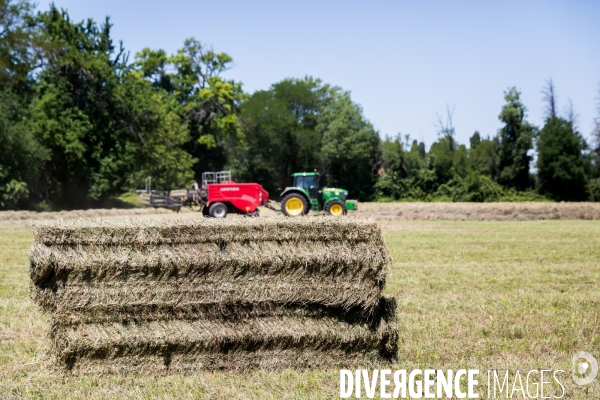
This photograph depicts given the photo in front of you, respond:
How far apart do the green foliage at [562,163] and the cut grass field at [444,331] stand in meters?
48.3

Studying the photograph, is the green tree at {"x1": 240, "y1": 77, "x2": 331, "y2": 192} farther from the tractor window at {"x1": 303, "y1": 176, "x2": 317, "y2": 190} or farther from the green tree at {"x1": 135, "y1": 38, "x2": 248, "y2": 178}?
the tractor window at {"x1": 303, "y1": 176, "x2": 317, "y2": 190}

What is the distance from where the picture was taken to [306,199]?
27750 millimetres

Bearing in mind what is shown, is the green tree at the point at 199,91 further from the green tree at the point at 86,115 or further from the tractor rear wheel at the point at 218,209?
the tractor rear wheel at the point at 218,209

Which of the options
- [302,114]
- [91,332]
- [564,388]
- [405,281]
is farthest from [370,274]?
[302,114]

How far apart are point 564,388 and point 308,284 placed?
2.55 m

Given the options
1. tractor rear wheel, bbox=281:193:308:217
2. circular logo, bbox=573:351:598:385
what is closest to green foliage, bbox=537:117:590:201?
tractor rear wheel, bbox=281:193:308:217

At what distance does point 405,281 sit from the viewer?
1088cm

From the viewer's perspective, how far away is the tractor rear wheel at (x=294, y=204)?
2734cm

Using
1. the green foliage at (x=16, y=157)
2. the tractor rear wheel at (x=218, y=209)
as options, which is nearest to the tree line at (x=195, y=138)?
the green foliage at (x=16, y=157)

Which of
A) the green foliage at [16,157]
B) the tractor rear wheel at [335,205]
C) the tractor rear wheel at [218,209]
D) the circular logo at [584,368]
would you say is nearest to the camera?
the circular logo at [584,368]

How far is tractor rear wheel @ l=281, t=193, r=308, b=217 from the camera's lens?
89.7 ft

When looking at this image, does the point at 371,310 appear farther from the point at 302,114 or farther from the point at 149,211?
the point at 302,114

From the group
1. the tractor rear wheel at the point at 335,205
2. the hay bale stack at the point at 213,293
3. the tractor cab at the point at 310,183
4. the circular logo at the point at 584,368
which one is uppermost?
the tractor cab at the point at 310,183

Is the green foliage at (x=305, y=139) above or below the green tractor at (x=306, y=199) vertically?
above
